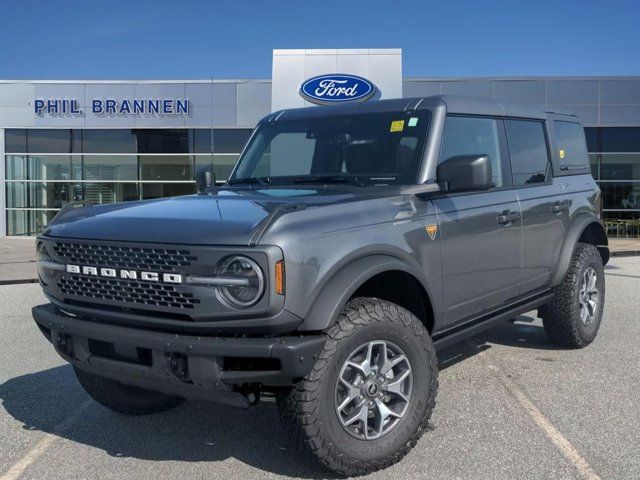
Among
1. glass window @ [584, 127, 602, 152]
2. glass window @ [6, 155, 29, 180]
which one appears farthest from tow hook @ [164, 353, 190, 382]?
glass window @ [6, 155, 29, 180]

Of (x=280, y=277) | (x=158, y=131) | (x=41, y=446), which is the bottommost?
(x=41, y=446)

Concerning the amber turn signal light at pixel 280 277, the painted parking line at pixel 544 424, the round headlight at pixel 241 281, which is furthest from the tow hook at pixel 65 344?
the painted parking line at pixel 544 424

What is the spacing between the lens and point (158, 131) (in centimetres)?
2323

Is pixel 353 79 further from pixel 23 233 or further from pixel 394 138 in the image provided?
pixel 394 138

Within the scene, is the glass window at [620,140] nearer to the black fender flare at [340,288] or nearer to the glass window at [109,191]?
the glass window at [109,191]

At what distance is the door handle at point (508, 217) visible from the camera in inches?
169

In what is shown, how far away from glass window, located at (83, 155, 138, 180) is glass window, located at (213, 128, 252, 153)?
3.17 meters

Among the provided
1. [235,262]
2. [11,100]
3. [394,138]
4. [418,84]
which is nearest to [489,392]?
[394,138]

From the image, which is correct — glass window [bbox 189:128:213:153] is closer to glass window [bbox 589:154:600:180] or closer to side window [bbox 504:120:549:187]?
glass window [bbox 589:154:600:180]

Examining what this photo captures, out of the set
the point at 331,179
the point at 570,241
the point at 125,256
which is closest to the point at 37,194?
the point at 331,179

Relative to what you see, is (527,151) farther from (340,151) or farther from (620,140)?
(620,140)

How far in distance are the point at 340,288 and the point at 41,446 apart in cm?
210

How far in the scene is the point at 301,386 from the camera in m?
2.95

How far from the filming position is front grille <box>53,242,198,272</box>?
2.96m
